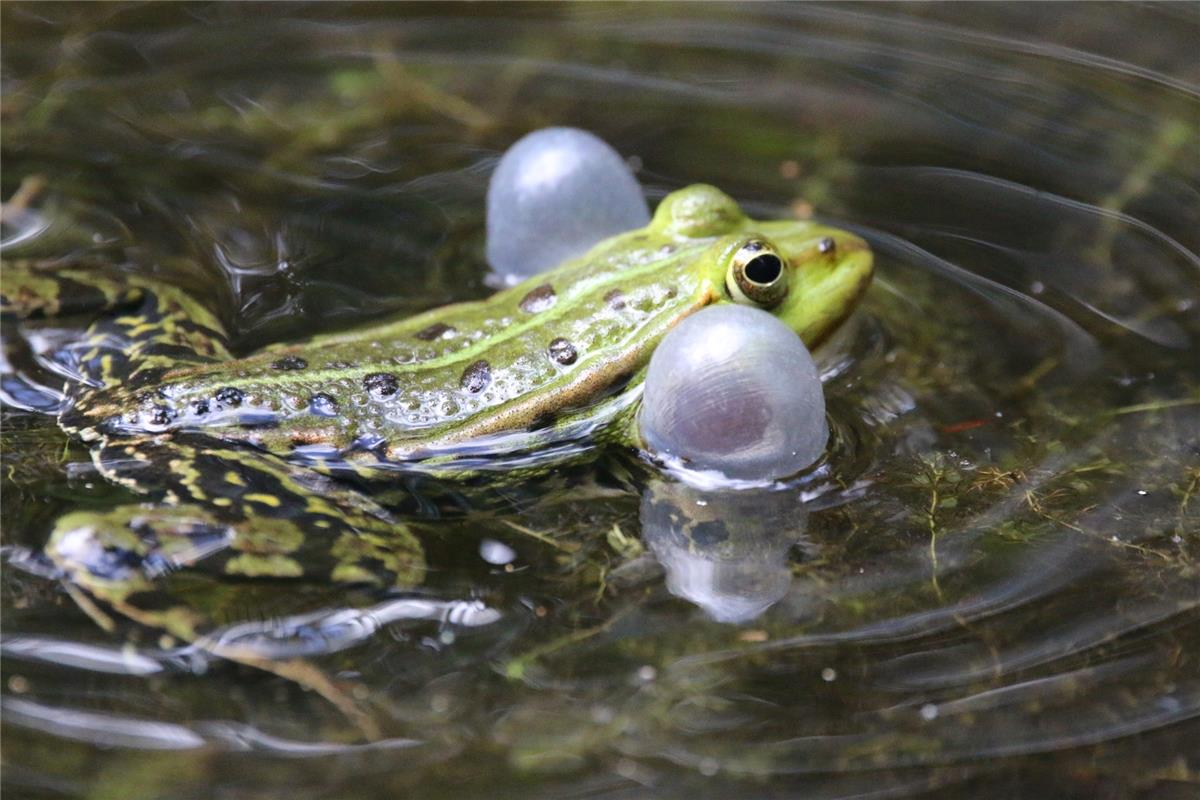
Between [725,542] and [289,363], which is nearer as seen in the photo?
[725,542]

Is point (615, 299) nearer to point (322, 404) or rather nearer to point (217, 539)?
point (322, 404)

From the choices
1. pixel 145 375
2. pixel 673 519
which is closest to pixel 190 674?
pixel 145 375

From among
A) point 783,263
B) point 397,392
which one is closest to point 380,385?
point 397,392

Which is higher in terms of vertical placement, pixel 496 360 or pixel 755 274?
pixel 755 274

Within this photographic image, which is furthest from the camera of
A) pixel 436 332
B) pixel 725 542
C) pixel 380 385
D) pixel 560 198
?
pixel 560 198

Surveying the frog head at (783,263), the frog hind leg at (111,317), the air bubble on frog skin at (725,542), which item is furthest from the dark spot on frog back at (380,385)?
the frog head at (783,263)

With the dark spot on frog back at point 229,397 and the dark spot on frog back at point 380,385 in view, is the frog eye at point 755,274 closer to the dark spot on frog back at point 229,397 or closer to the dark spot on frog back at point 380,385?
the dark spot on frog back at point 380,385
